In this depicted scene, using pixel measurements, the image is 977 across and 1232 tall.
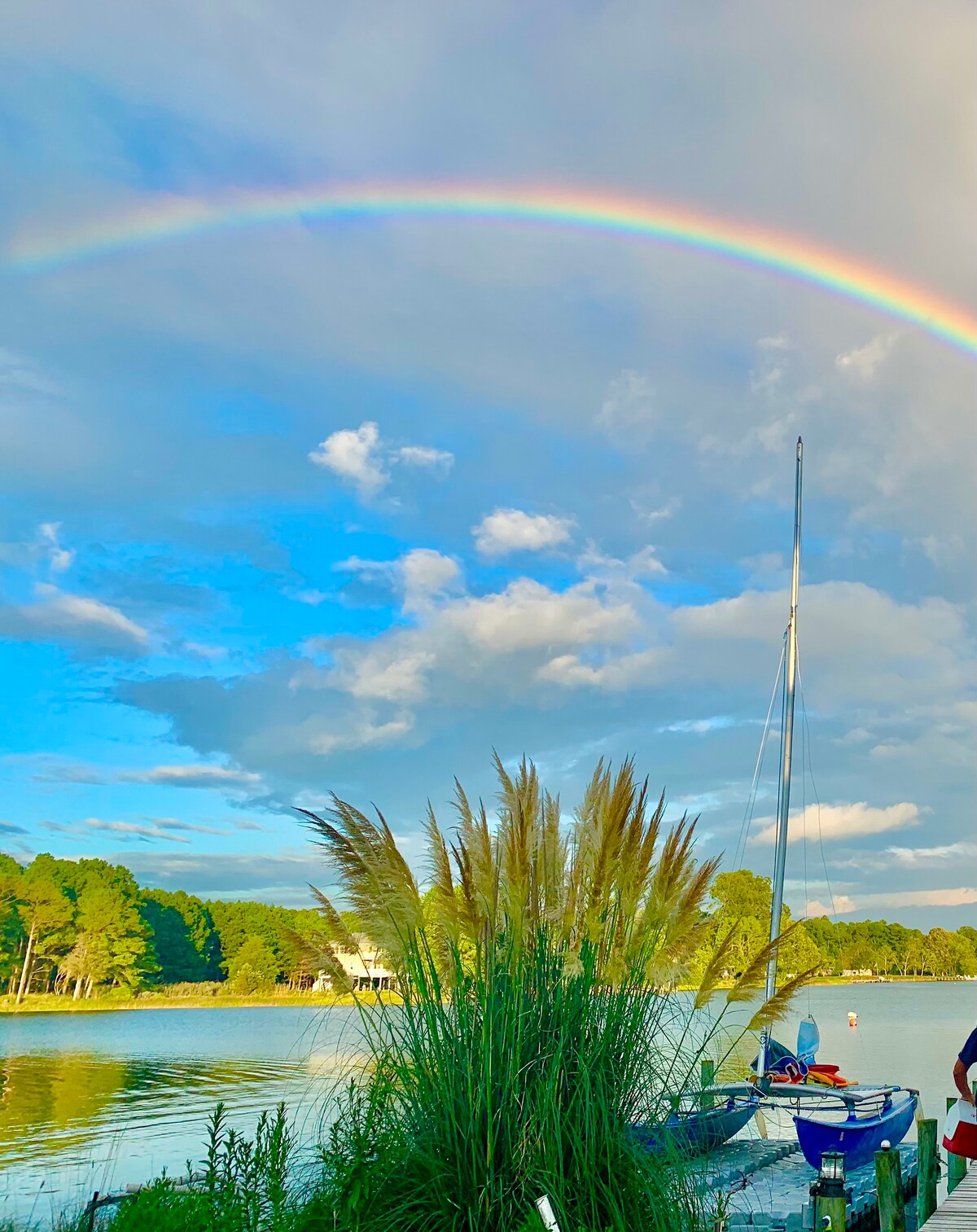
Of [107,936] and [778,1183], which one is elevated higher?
[107,936]

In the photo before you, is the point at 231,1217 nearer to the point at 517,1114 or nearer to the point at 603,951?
the point at 517,1114

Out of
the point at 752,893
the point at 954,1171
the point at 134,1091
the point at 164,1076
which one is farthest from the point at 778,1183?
the point at 752,893

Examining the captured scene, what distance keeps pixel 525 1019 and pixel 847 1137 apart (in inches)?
309

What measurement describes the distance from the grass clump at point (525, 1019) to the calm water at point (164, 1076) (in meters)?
0.84

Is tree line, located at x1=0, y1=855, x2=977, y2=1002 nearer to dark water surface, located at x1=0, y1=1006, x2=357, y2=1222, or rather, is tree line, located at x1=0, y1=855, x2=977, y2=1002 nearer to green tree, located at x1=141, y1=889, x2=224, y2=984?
green tree, located at x1=141, y1=889, x2=224, y2=984

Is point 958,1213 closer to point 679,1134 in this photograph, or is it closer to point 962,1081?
point 962,1081

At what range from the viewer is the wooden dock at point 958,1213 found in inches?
240

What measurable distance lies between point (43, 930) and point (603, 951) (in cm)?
7564

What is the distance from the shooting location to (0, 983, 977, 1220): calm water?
34.1 feet

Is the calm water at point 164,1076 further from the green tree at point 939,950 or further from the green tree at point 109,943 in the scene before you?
the green tree at point 939,950

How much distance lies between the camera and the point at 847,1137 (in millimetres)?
11188

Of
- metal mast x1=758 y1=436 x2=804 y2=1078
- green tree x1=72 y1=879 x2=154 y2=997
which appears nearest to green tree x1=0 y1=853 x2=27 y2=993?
green tree x1=72 y1=879 x2=154 y2=997

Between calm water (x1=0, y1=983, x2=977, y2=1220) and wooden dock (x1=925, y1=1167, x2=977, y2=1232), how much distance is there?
1438 mm

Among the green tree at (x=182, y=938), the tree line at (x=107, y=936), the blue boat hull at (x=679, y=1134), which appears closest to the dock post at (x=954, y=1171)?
the blue boat hull at (x=679, y=1134)
